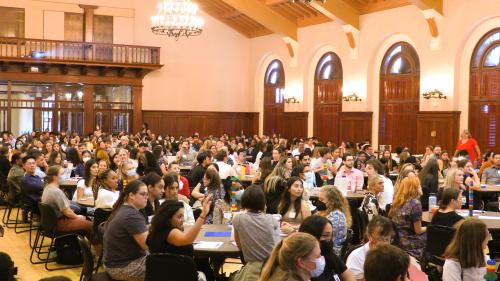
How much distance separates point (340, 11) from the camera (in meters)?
18.0

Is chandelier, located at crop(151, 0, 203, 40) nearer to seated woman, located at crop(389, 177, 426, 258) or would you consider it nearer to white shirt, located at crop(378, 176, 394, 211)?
white shirt, located at crop(378, 176, 394, 211)

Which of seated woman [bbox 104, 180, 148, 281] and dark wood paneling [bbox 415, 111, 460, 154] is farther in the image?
dark wood paneling [bbox 415, 111, 460, 154]

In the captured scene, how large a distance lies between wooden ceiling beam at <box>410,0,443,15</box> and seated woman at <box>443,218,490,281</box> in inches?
488

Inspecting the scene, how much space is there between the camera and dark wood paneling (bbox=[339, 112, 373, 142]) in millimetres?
18594

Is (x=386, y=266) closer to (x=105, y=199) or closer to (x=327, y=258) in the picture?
(x=327, y=258)

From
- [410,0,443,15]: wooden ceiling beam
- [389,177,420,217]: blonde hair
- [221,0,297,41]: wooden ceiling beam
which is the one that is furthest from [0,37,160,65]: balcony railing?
[389,177,420,217]: blonde hair

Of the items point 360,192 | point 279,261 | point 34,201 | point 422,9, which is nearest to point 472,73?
point 422,9

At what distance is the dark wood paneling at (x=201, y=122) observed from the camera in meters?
23.6

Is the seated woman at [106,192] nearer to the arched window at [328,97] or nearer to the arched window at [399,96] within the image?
the arched window at [399,96]

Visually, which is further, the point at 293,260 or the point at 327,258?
the point at 327,258

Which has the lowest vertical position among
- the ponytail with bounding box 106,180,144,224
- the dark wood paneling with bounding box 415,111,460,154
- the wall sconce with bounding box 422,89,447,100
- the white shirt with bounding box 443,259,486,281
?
the white shirt with bounding box 443,259,486,281

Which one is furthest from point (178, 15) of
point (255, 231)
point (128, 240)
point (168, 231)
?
point (168, 231)

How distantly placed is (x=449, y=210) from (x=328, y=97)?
14.8 metres

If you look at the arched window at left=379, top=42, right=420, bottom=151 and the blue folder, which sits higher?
the arched window at left=379, top=42, right=420, bottom=151
